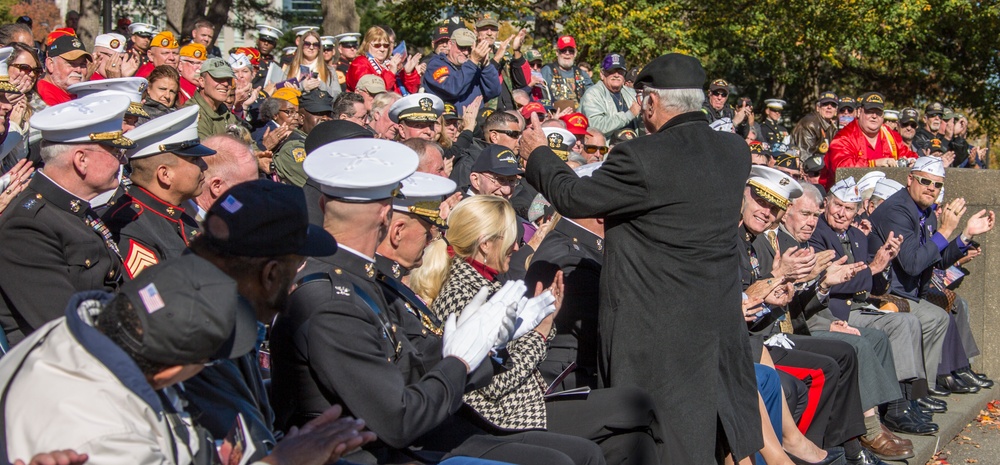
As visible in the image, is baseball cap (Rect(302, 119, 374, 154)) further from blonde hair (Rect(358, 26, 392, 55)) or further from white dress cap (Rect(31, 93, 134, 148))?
blonde hair (Rect(358, 26, 392, 55))

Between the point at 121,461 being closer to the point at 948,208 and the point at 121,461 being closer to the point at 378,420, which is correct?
the point at 378,420

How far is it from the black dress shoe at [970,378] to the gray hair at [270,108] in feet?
21.4

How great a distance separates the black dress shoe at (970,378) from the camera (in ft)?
31.3

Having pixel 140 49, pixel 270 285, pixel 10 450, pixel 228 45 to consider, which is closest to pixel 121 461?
pixel 10 450

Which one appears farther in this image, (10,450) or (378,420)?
(378,420)

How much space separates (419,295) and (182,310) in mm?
2471

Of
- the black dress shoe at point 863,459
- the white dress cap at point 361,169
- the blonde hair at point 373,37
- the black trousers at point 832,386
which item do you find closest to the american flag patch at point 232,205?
the white dress cap at point 361,169

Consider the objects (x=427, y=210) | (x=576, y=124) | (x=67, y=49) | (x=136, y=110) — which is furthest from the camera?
(x=576, y=124)

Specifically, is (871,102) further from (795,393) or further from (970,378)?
(795,393)

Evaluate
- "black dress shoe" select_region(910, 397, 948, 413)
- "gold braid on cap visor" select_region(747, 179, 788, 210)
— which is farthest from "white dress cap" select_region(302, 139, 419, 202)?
"black dress shoe" select_region(910, 397, 948, 413)

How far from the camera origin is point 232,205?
9.64 ft

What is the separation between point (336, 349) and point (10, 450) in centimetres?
112

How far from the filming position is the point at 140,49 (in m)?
11.2

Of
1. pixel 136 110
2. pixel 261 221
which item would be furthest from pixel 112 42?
pixel 261 221
